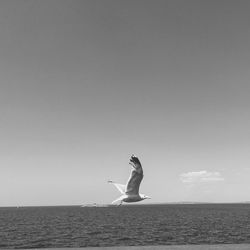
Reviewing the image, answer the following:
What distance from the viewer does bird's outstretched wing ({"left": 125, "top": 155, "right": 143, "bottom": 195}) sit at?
1278 centimetres

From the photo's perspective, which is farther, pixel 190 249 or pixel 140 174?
pixel 140 174

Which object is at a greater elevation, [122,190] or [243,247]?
[122,190]

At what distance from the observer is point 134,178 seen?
43.7 ft

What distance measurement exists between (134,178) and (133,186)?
0.42 metres

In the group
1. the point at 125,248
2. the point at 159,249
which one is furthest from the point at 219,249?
the point at 125,248

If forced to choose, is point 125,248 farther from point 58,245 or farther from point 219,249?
point 58,245

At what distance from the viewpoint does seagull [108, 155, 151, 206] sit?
12797mm

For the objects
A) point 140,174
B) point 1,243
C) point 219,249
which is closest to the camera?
point 219,249

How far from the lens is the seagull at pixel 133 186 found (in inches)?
504

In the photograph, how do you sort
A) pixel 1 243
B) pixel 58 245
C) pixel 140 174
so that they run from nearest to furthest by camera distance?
pixel 140 174
pixel 58 245
pixel 1 243

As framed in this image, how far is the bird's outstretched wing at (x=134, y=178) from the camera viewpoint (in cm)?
1278

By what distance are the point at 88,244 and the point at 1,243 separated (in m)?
11.4

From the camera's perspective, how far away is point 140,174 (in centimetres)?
1309

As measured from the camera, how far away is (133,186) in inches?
536
